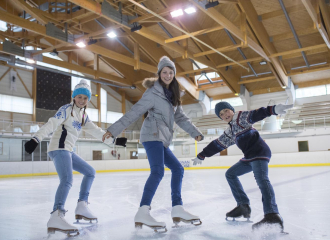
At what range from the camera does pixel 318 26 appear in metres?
12.7

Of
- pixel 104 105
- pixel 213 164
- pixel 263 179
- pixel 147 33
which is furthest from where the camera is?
pixel 104 105

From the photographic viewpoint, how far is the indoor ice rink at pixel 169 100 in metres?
2.78

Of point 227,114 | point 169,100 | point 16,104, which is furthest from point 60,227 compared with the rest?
point 16,104

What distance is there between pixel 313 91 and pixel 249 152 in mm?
22331

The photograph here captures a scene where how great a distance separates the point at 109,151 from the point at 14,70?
8.55 m

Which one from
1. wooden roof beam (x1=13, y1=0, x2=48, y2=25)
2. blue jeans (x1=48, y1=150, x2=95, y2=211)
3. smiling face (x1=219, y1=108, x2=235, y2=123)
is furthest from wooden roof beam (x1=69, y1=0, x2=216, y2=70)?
smiling face (x1=219, y1=108, x2=235, y2=123)

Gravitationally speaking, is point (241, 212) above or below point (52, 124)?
below

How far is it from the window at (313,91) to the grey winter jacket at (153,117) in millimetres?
22290

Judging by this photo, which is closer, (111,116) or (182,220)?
(182,220)

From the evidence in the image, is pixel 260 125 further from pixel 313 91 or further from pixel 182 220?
pixel 182 220

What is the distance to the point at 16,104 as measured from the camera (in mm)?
19922

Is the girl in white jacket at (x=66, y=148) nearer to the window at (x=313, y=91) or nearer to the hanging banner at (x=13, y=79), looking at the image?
the hanging banner at (x=13, y=79)

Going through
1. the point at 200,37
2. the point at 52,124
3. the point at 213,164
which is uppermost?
the point at 200,37

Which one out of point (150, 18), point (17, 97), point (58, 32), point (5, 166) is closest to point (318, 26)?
point (150, 18)
